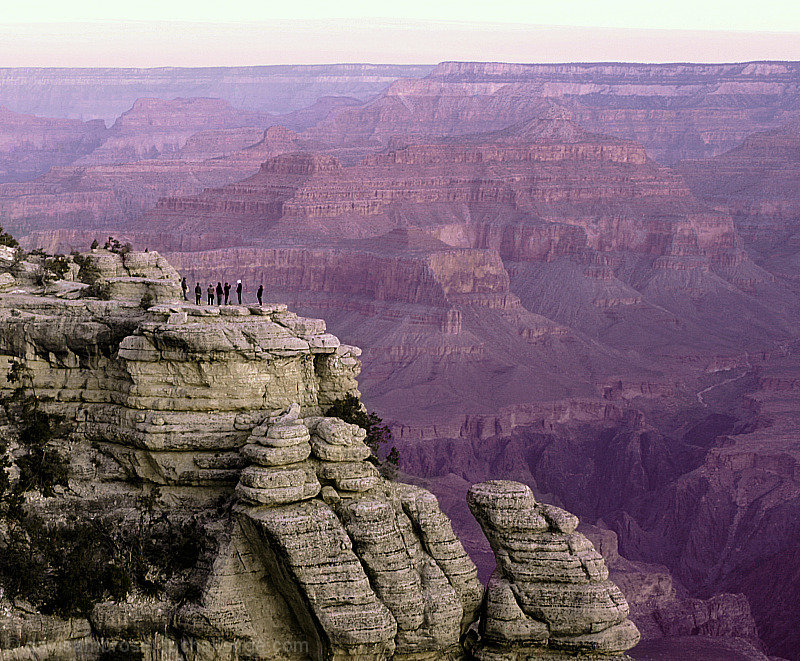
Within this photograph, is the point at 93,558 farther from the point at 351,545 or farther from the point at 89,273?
the point at 89,273

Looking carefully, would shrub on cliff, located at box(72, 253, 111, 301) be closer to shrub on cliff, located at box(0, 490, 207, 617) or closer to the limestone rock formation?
shrub on cliff, located at box(0, 490, 207, 617)

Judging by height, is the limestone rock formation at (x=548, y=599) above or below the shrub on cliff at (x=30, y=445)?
below

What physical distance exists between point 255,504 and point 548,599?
8.62 meters

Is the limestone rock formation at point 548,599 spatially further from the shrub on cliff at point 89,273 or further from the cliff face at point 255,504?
the shrub on cliff at point 89,273

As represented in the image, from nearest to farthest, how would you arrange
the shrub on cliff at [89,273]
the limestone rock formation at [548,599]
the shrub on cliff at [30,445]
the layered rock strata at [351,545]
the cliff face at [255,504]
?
the layered rock strata at [351,545]
the cliff face at [255,504]
the limestone rock formation at [548,599]
the shrub on cliff at [30,445]
the shrub on cliff at [89,273]

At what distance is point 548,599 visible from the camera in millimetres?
36000

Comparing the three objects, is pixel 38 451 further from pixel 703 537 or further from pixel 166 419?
pixel 703 537

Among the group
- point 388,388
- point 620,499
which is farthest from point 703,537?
point 388,388

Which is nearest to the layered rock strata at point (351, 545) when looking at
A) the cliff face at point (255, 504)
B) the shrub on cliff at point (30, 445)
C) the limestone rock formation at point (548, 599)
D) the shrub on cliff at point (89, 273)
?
the cliff face at point (255, 504)

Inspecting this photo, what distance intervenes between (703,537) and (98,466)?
3185 inches

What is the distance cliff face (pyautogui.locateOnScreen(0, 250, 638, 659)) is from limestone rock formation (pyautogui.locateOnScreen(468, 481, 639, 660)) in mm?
62

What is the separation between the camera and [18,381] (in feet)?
129

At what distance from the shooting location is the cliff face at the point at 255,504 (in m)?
A: 34.4

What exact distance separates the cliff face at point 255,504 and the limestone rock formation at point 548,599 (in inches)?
2.4
